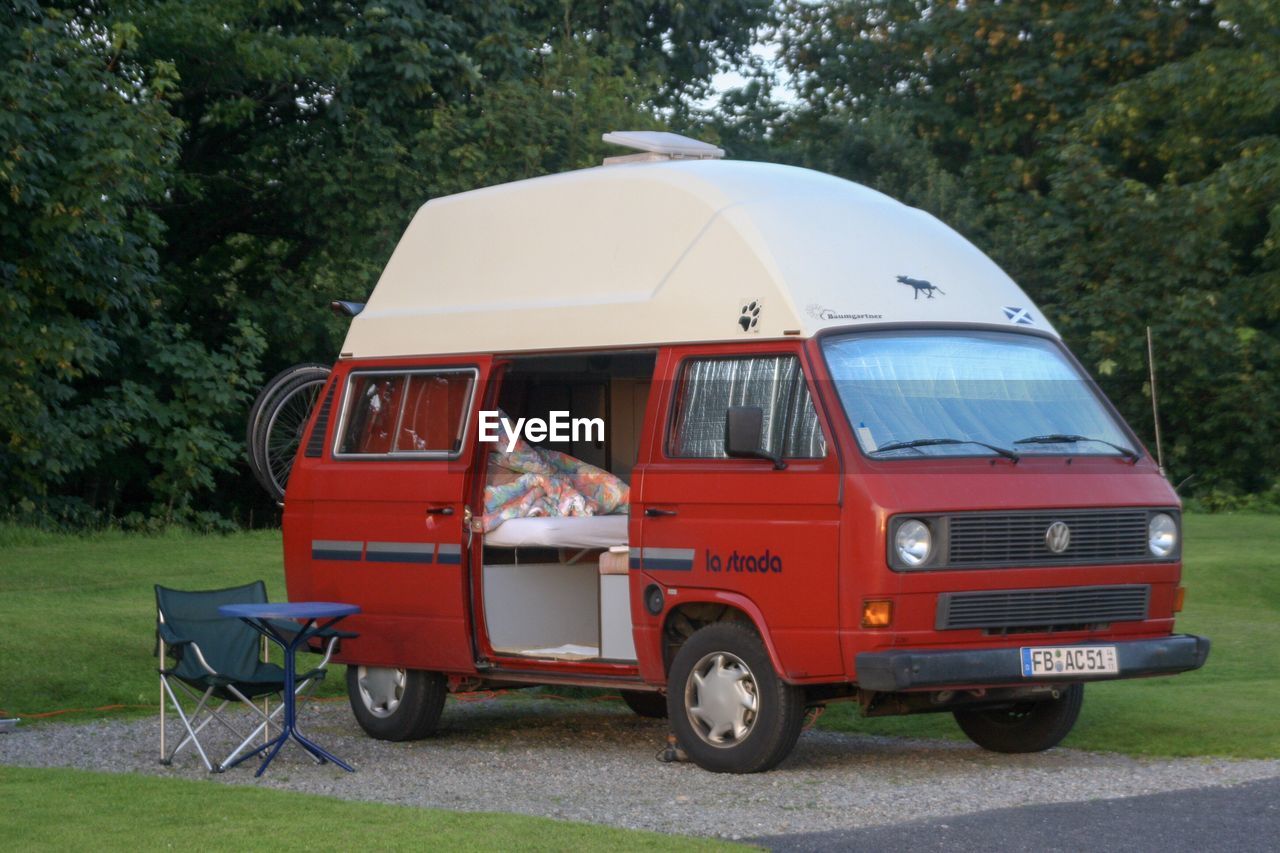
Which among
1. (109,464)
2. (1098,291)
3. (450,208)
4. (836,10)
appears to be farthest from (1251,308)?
(450,208)

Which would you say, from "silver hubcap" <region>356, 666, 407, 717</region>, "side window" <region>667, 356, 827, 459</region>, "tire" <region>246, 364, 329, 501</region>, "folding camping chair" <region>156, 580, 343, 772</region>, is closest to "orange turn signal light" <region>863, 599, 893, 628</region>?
"side window" <region>667, 356, 827, 459</region>

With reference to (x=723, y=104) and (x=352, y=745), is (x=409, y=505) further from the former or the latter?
(x=723, y=104)

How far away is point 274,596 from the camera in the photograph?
655 inches

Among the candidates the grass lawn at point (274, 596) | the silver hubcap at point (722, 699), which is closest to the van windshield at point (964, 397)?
the silver hubcap at point (722, 699)

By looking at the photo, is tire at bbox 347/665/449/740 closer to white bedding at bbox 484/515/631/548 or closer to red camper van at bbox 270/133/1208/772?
red camper van at bbox 270/133/1208/772

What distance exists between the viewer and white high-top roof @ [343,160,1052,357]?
9578 mm

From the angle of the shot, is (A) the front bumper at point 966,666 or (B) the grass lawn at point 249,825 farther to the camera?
(A) the front bumper at point 966,666

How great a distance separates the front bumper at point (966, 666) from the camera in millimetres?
8633

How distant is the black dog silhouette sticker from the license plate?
192cm

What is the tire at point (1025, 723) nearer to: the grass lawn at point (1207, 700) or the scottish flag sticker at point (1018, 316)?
the grass lawn at point (1207, 700)

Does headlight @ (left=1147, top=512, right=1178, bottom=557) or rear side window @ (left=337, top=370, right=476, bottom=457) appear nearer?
headlight @ (left=1147, top=512, right=1178, bottom=557)

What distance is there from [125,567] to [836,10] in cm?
2256

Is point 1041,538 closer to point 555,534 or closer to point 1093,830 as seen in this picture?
point 1093,830

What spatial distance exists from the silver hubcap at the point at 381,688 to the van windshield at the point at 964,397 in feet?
11.8
